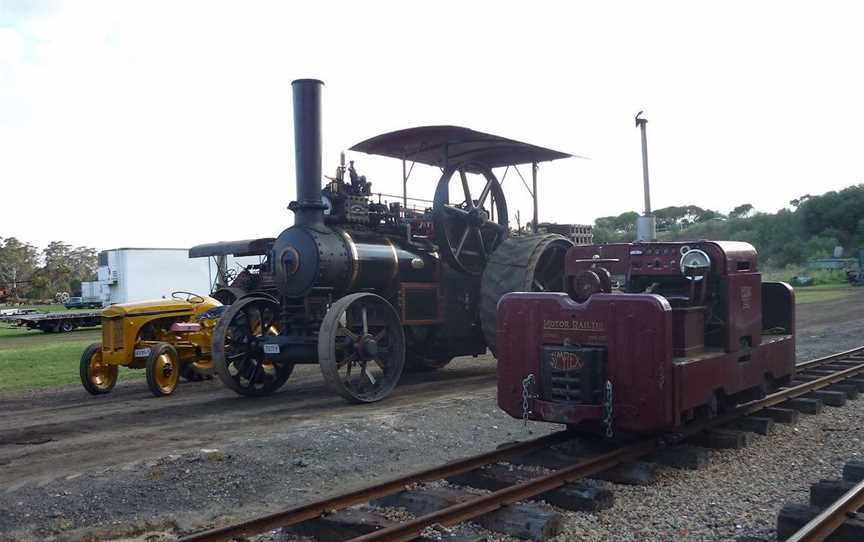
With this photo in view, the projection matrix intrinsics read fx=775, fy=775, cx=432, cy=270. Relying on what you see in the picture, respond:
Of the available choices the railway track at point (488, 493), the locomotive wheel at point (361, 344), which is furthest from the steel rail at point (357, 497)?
the locomotive wheel at point (361, 344)

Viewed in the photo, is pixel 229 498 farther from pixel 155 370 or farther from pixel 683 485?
pixel 155 370

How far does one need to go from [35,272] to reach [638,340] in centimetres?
6882

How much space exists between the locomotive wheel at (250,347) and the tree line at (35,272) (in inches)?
1891

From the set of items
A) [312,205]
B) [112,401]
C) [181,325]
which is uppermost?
[312,205]

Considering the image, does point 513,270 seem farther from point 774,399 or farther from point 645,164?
point 645,164

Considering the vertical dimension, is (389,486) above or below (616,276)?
below

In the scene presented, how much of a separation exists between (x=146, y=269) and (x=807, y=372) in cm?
3173

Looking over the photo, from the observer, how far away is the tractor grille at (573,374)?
Result: 5.38 metres

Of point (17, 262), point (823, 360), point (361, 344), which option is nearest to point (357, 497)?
point (361, 344)

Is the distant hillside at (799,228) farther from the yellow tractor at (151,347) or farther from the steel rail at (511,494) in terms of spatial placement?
the steel rail at (511,494)

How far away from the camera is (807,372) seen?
32.1 ft

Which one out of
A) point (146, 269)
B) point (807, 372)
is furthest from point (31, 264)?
point (807, 372)

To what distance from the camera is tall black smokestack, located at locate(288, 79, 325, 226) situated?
9555mm

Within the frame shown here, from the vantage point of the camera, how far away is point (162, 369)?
1063 centimetres
